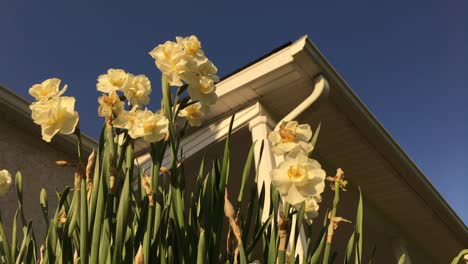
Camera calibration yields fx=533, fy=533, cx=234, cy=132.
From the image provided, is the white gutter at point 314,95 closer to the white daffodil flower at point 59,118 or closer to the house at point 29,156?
the house at point 29,156

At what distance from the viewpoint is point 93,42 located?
905cm

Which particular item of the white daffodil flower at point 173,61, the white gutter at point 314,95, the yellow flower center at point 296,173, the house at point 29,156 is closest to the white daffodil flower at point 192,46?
the white daffodil flower at point 173,61

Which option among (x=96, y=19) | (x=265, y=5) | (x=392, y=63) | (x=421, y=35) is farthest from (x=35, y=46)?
(x=421, y=35)

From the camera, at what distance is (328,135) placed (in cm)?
473

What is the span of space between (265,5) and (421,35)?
4.10 m

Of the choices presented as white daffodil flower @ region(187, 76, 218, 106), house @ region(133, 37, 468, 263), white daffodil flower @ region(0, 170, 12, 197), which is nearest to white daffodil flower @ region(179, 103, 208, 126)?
white daffodil flower @ region(187, 76, 218, 106)

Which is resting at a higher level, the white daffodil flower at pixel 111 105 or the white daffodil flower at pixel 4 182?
the white daffodil flower at pixel 4 182

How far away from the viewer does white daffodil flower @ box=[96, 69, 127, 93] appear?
1300 millimetres

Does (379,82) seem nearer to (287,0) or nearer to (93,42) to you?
(287,0)

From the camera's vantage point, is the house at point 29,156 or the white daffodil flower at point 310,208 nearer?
the white daffodil flower at point 310,208

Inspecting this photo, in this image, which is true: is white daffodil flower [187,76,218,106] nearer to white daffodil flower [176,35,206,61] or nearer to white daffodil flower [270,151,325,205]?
white daffodil flower [176,35,206,61]

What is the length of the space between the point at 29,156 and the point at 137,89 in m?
3.11

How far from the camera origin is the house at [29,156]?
386cm

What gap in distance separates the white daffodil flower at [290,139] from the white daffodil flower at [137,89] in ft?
1.10
